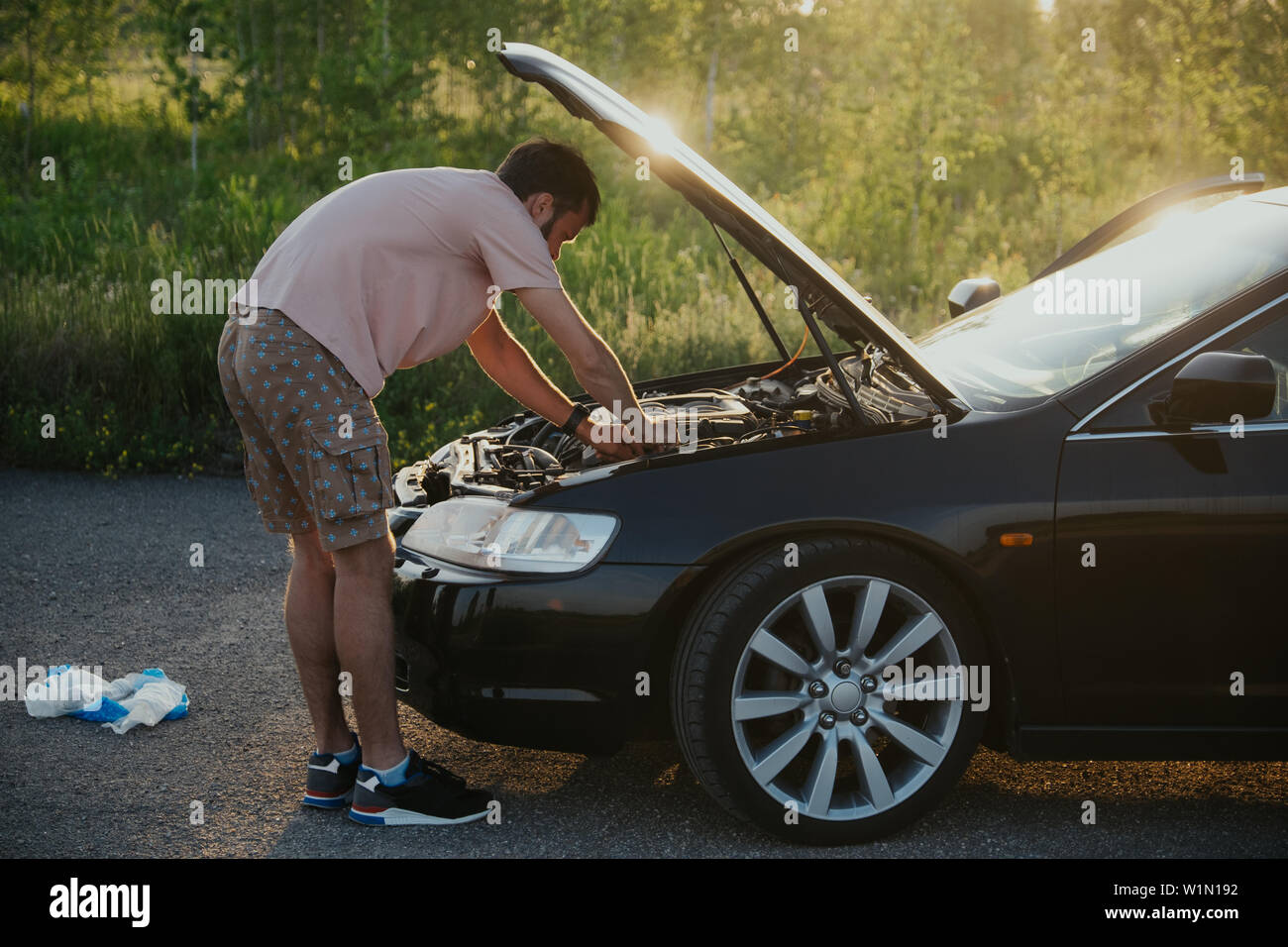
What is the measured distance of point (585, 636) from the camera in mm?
3299

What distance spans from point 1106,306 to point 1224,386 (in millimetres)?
1001

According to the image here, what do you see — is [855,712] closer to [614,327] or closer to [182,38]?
[614,327]

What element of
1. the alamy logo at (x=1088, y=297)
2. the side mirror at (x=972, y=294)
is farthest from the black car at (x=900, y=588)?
the side mirror at (x=972, y=294)

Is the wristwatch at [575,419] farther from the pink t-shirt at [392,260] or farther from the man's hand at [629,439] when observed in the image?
the pink t-shirt at [392,260]

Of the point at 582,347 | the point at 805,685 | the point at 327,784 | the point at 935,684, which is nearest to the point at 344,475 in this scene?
the point at 582,347

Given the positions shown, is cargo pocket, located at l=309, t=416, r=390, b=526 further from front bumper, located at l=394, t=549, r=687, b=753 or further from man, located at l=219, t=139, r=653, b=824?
front bumper, located at l=394, t=549, r=687, b=753

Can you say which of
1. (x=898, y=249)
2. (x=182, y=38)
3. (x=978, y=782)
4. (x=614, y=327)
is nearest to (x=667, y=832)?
(x=978, y=782)

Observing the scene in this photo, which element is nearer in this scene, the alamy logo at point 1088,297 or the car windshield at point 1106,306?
the car windshield at point 1106,306

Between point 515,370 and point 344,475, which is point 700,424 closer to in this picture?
point 515,370

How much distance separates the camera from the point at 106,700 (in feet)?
14.5

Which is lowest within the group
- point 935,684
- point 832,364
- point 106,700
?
point 106,700

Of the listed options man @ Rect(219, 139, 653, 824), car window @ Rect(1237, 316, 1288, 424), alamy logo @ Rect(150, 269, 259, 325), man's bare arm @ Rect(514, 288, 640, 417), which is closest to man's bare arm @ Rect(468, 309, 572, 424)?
man @ Rect(219, 139, 653, 824)

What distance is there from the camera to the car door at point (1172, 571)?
3.27 m
